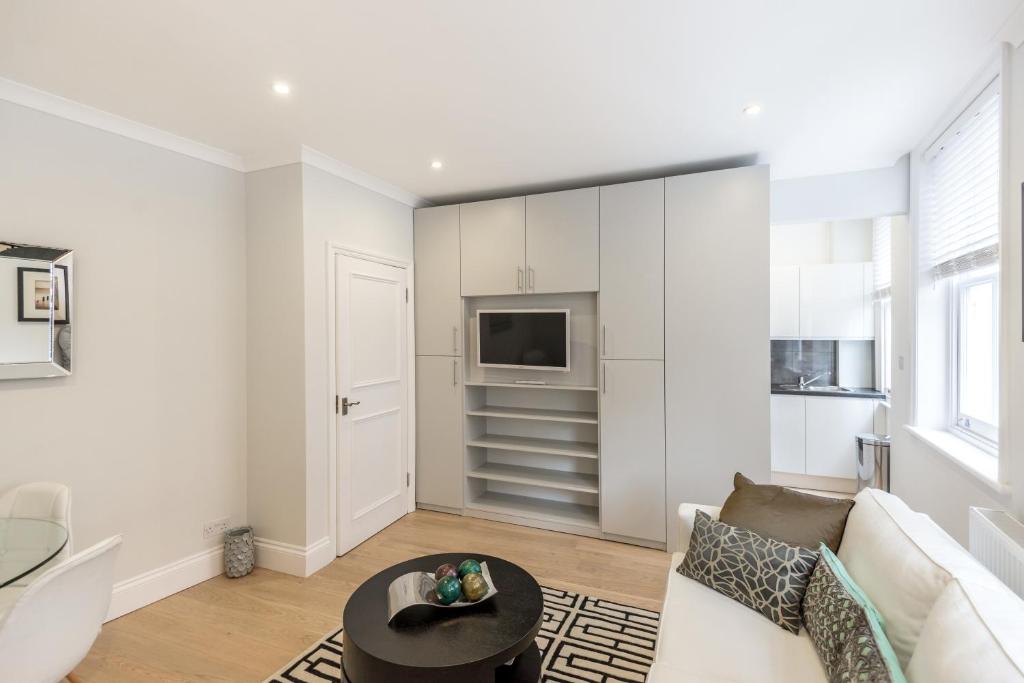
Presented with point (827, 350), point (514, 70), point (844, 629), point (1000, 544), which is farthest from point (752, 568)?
point (827, 350)

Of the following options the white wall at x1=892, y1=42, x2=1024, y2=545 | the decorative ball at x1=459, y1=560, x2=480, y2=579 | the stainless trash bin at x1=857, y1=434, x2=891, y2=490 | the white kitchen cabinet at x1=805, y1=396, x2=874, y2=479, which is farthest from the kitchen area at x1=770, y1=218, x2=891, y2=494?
A: the decorative ball at x1=459, y1=560, x2=480, y2=579

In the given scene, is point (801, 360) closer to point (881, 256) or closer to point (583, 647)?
point (881, 256)

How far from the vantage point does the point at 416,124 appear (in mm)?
2689

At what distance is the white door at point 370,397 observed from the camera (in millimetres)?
3340

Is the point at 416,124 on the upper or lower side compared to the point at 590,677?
upper

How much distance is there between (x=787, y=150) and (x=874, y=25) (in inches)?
50.8

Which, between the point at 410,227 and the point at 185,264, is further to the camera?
the point at 410,227

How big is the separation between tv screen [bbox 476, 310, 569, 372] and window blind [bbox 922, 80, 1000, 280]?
2254mm

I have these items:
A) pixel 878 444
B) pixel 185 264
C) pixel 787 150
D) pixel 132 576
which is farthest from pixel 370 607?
pixel 878 444

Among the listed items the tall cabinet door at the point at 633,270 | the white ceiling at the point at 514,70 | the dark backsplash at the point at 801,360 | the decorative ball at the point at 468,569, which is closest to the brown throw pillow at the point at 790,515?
the decorative ball at the point at 468,569

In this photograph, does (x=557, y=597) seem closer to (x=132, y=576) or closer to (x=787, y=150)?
(x=132, y=576)

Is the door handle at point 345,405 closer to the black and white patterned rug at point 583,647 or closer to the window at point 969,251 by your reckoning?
the black and white patterned rug at point 583,647

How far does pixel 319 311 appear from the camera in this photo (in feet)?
10.3

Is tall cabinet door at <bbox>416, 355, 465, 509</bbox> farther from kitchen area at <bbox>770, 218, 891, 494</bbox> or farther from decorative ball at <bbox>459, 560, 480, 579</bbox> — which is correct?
kitchen area at <bbox>770, 218, 891, 494</bbox>
